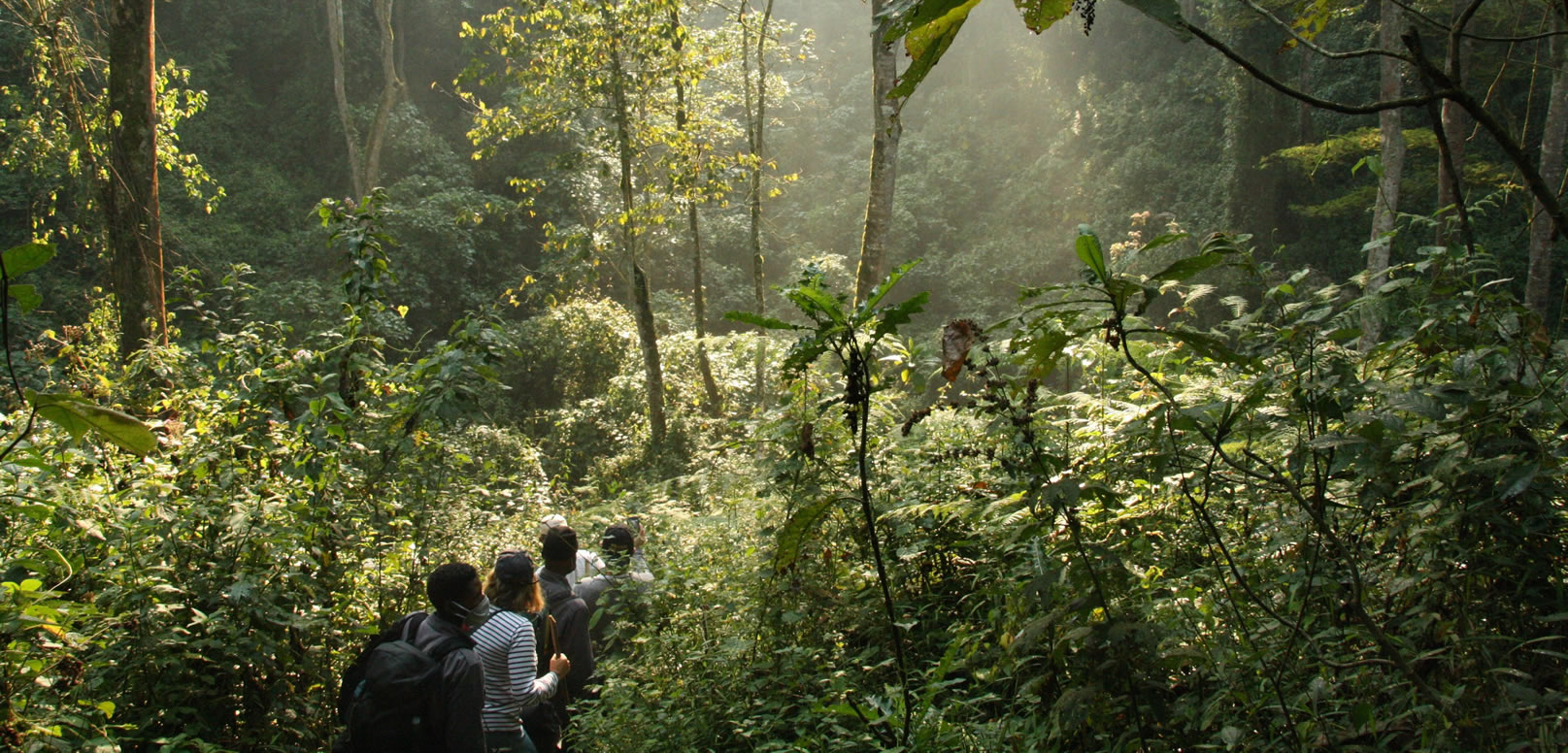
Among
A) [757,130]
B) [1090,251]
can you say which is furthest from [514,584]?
[757,130]

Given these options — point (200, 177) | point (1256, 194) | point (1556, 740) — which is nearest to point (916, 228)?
point (1256, 194)

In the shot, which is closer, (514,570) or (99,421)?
(99,421)

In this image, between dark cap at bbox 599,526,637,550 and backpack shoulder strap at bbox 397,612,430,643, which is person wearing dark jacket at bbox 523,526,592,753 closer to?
dark cap at bbox 599,526,637,550

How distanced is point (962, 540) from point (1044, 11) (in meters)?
2.50

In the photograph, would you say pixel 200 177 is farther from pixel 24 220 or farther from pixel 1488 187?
pixel 1488 187

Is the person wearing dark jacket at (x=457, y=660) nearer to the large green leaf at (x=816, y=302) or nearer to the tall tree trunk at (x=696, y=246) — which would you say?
the large green leaf at (x=816, y=302)

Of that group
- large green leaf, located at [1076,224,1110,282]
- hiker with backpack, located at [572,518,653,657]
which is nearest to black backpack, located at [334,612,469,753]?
hiker with backpack, located at [572,518,653,657]

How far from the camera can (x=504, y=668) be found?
3.57m

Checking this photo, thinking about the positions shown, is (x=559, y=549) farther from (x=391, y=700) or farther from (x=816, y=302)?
(x=816, y=302)

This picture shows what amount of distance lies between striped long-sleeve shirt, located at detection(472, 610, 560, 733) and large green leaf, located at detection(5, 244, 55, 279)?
240 centimetres

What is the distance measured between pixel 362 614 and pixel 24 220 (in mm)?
17979

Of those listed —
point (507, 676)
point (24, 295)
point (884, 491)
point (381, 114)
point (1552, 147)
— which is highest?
point (381, 114)

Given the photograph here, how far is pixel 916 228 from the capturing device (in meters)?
24.4

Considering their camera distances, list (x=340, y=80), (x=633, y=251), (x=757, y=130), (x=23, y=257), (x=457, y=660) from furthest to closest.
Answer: (x=340, y=80) → (x=757, y=130) → (x=633, y=251) → (x=457, y=660) → (x=23, y=257)
